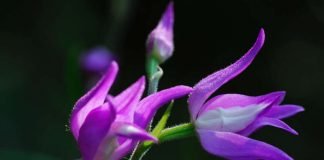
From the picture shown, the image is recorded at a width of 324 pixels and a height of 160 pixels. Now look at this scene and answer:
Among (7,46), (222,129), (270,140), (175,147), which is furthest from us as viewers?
(7,46)

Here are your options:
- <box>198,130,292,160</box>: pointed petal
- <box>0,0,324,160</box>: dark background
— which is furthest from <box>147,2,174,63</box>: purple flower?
<box>0,0,324,160</box>: dark background

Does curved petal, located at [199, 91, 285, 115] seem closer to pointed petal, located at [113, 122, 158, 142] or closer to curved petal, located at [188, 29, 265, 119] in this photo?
curved petal, located at [188, 29, 265, 119]

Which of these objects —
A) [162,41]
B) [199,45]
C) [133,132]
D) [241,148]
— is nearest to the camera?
[133,132]

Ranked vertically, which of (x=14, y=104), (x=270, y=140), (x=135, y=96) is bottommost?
(x=270, y=140)

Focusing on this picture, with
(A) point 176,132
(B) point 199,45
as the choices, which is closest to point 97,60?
(B) point 199,45

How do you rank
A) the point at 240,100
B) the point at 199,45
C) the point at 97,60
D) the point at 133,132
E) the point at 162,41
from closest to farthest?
the point at 133,132, the point at 240,100, the point at 162,41, the point at 97,60, the point at 199,45

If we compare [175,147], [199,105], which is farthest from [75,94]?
[175,147]

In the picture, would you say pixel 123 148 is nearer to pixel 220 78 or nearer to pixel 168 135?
pixel 168 135

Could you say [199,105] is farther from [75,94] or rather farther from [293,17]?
[293,17]
